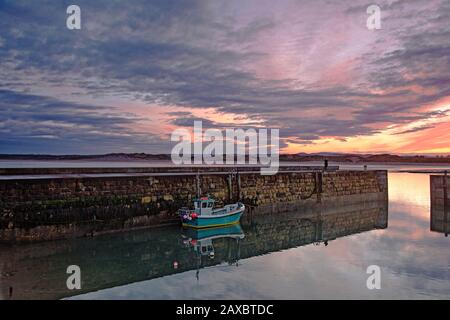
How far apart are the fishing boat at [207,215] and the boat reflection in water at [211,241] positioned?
30cm

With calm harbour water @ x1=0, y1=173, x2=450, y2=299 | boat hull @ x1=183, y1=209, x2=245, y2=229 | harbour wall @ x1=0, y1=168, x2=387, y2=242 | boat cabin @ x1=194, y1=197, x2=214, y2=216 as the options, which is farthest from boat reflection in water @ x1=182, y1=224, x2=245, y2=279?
harbour wall @ x1=0, y1=168, x2=387, y2=242

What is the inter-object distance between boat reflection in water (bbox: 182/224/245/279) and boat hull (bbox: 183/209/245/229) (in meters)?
0.21

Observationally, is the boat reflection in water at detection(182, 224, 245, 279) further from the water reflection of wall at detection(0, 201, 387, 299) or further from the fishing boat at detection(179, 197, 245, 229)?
the fishing boat at detection(179, 197, 245, 229)

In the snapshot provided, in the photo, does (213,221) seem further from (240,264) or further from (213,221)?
(240,264)

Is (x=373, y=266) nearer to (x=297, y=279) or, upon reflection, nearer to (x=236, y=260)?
(x=297, y=279)

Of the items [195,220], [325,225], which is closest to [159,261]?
[195,220]

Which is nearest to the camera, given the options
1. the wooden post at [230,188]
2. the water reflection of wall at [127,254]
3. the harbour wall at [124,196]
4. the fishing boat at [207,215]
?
the water reflection of wall at [127,254]

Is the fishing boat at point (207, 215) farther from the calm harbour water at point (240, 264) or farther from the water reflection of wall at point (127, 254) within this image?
the water reflection of wall at point (127, 254)

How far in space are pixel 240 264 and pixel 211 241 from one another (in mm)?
3647

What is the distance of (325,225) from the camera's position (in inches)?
859

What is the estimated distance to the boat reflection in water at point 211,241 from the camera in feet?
47.2

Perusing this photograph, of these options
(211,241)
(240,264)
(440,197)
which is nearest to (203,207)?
(211,241)

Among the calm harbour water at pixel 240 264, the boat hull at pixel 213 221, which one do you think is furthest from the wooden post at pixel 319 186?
the boat hull at pixel 213 221

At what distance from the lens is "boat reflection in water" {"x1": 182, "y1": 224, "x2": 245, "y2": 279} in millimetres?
14398
